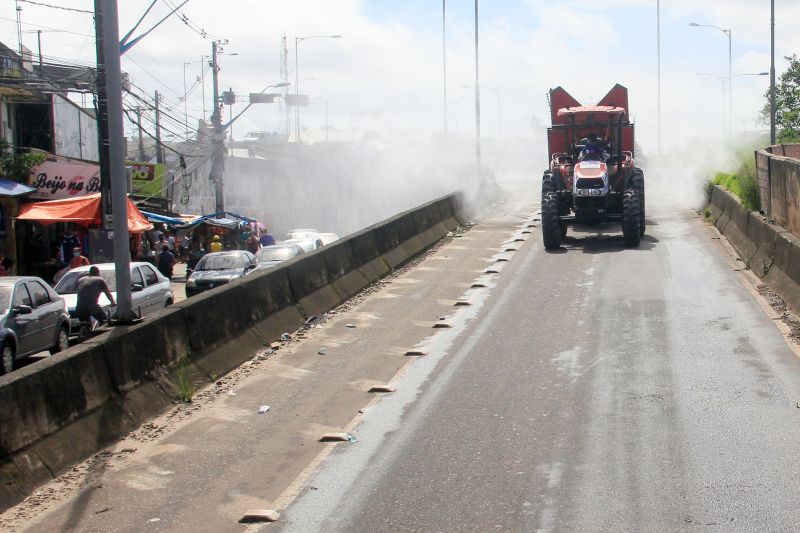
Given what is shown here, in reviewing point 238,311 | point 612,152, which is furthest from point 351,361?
point 612,152

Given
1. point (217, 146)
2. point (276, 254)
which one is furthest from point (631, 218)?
point (217, 146)

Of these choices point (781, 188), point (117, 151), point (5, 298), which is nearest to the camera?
point (117, 151)

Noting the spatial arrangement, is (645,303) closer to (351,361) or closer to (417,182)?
(351,361)

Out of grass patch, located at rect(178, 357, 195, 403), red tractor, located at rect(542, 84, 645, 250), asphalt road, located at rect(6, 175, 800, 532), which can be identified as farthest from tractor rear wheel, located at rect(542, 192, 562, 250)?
grass patch, located at rect(178, 357, 195, 403)

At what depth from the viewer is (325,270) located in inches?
727

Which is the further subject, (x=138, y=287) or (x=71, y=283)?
(x=71, y=283)

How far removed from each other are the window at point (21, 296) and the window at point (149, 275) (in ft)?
13.7

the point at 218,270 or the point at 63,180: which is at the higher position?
the point at 63,180

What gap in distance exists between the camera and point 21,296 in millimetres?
16578

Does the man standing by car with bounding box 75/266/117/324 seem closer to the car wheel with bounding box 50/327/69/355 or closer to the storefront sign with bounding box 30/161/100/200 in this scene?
the car wheel with bounding box 50/327/69/355

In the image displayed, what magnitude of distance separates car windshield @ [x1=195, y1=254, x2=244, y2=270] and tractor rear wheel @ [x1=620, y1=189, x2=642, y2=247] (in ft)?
31.5

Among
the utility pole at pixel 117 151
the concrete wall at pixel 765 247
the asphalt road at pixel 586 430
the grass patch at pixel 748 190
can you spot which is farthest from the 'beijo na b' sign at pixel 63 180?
the utility pole at pixel 117 151

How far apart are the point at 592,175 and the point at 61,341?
513 inches

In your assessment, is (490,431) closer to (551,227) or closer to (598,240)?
(551,227)
